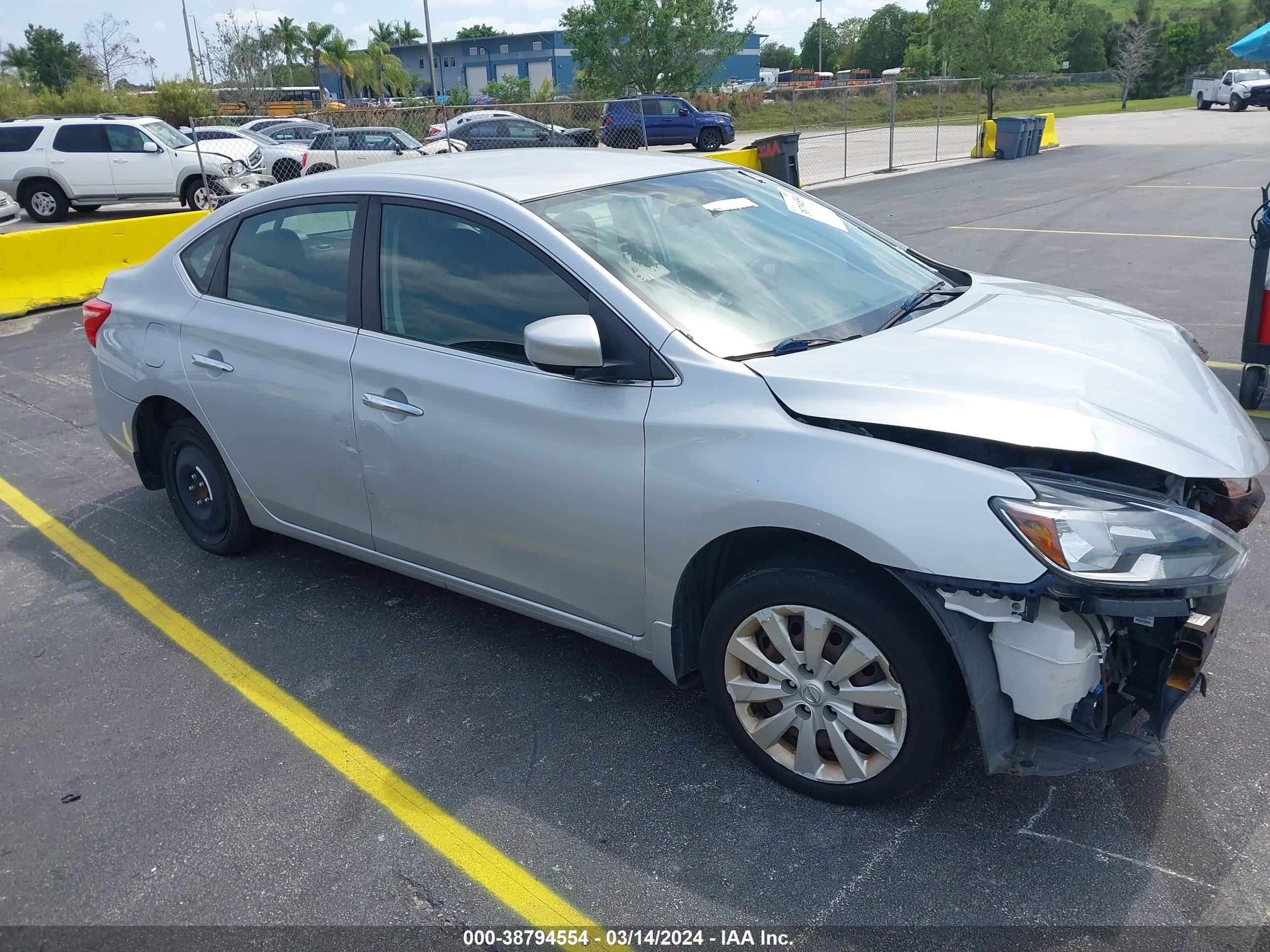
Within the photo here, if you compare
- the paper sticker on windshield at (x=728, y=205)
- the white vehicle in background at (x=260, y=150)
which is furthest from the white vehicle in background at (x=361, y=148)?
the paper sticker on windshield at (x=728, y=205)

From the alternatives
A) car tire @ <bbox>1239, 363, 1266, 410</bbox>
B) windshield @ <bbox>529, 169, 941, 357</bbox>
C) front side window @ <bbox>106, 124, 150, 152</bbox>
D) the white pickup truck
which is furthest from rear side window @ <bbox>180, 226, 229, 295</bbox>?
the white pickup truck

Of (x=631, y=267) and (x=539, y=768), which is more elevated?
(x=631, y=267)

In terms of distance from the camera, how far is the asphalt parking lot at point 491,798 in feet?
8.71

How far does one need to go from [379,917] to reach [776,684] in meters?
1.22

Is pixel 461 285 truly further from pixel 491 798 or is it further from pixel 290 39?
pixel 290 39

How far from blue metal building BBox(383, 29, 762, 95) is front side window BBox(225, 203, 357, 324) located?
265 feet

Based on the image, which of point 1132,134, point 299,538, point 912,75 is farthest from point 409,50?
point 299,538

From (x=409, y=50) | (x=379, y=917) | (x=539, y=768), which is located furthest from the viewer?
(x=409, y=50)

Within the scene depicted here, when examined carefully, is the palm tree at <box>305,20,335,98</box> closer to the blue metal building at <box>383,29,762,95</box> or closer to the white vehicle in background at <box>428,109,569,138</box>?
the blue metal building at <box>383,29,762,95</box>

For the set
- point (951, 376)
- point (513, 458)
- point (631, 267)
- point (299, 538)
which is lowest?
point (299, 538)

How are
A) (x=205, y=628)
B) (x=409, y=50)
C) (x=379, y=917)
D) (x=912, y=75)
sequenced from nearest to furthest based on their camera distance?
(x=379, y=917) → (x=205, y=628) → (x=912, y=75) → (x=409, y=50)

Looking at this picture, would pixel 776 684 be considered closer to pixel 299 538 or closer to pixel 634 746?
pixel 634 746

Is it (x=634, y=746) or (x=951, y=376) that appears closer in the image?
(x=951, y=376)

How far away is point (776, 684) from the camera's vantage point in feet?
9.62
